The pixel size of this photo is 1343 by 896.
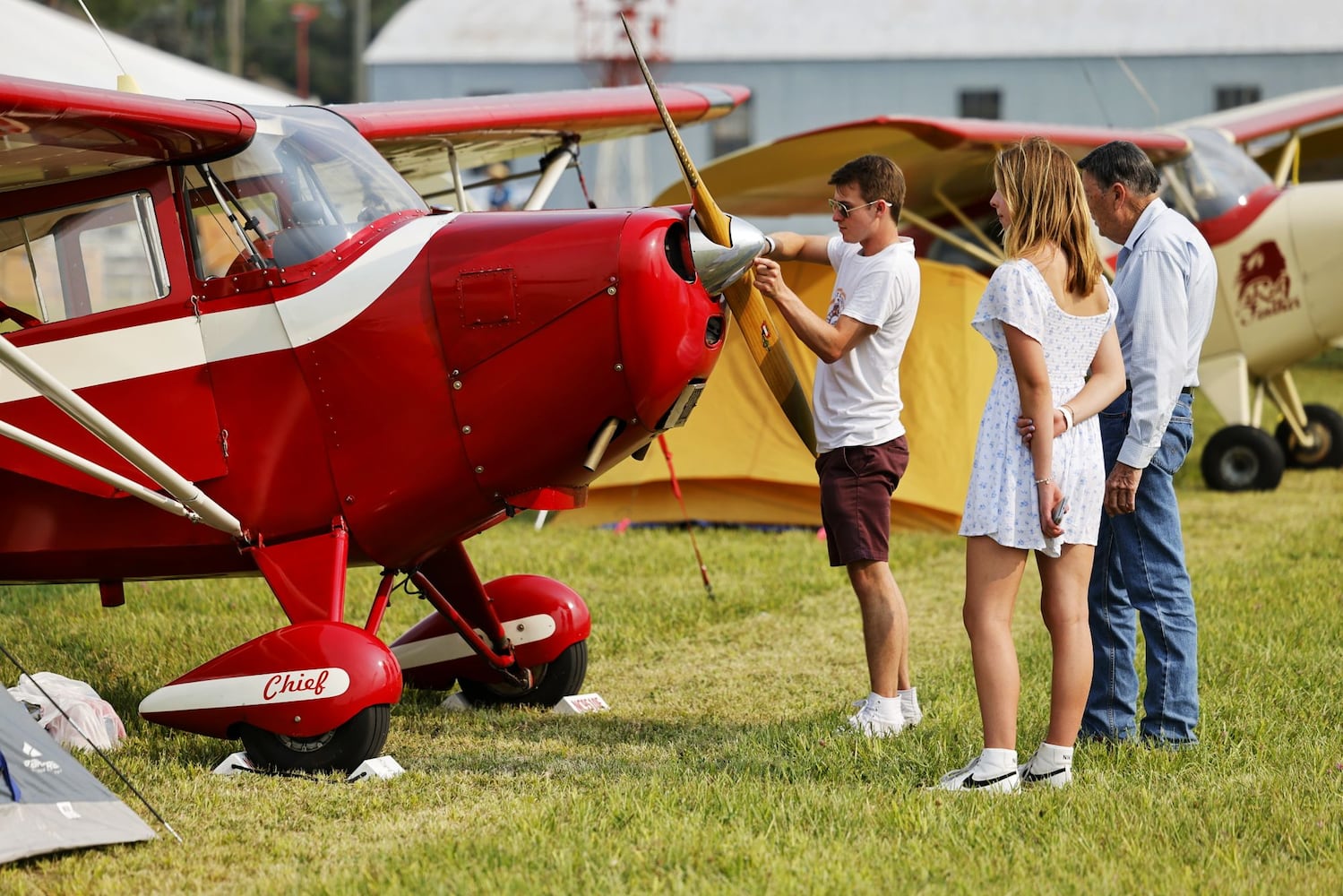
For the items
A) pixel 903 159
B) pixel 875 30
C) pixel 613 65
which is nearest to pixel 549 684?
pixel 903 159

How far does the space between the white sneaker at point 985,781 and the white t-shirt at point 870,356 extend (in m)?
1.29

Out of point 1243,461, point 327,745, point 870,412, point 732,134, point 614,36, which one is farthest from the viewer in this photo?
point 614,36

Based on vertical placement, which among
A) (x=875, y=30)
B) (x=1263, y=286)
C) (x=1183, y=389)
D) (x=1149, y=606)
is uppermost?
(x=875, y=30)

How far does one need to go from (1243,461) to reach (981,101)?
21749 millimetres

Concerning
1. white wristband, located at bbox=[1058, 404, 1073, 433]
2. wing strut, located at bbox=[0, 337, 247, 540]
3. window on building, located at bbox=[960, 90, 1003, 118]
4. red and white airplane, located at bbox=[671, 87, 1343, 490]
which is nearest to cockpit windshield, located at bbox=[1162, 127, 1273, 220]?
red and white airplane, located at bbox=[671, 87, 1343, 490]

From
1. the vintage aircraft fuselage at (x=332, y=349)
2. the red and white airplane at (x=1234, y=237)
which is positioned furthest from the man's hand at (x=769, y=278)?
the red and white airplane at (x=1234, y=237)

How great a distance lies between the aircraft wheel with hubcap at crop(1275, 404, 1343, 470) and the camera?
12.4 m

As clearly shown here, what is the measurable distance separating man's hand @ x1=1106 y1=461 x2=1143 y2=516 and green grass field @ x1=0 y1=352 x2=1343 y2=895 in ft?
2.57

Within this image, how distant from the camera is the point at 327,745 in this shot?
4.59 metres

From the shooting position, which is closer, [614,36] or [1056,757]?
[1056,757]

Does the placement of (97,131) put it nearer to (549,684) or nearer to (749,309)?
(749,309)

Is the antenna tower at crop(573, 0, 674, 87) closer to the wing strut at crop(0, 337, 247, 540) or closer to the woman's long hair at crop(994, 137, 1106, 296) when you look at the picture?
the wing strut at crop(0, 337, 247, 540)

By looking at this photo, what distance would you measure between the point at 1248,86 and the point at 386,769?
99.6 ft

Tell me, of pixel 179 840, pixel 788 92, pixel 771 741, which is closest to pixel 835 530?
pixel 771 741
